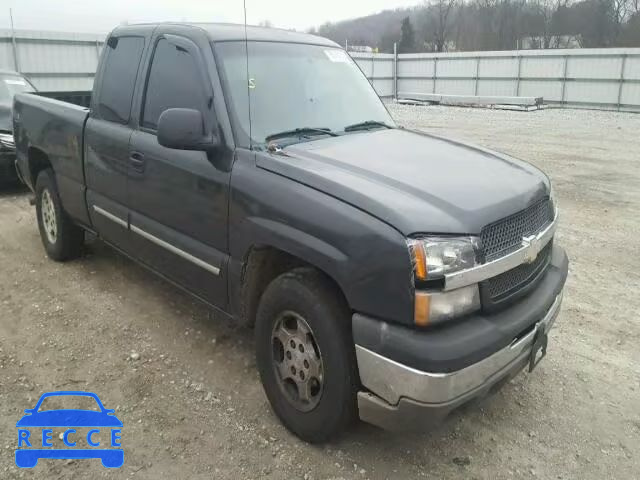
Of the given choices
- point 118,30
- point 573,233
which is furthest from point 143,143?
point 573,233

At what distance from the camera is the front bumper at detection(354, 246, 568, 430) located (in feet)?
7.77

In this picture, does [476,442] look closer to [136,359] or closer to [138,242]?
[136,359]

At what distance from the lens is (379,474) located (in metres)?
2.82

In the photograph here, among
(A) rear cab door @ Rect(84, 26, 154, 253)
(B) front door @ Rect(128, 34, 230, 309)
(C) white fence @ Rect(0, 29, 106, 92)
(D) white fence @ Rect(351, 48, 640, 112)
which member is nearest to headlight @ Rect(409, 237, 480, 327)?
(B) front door @ Rect(128, 34, 230, 309)

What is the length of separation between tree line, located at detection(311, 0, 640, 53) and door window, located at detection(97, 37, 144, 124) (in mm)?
40117

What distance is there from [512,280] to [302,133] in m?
1.54

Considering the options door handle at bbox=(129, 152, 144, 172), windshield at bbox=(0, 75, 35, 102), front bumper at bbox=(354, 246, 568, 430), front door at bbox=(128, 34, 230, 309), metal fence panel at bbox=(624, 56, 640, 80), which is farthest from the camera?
metal fence panel at bbox=(624, 56, 640, 80)

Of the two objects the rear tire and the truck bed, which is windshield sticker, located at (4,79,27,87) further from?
the rear tire

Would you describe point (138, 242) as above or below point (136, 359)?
Result: above

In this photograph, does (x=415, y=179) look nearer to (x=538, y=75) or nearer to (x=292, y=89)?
(x=292, y=89)

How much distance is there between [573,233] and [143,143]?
512 centimetres

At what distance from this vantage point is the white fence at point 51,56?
18.1 meters

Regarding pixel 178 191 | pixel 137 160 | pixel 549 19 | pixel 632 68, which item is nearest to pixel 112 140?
pixel 137 160

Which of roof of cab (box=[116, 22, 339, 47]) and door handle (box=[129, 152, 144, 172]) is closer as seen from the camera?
roof of cab (box=[116, 22, 339, 47])
